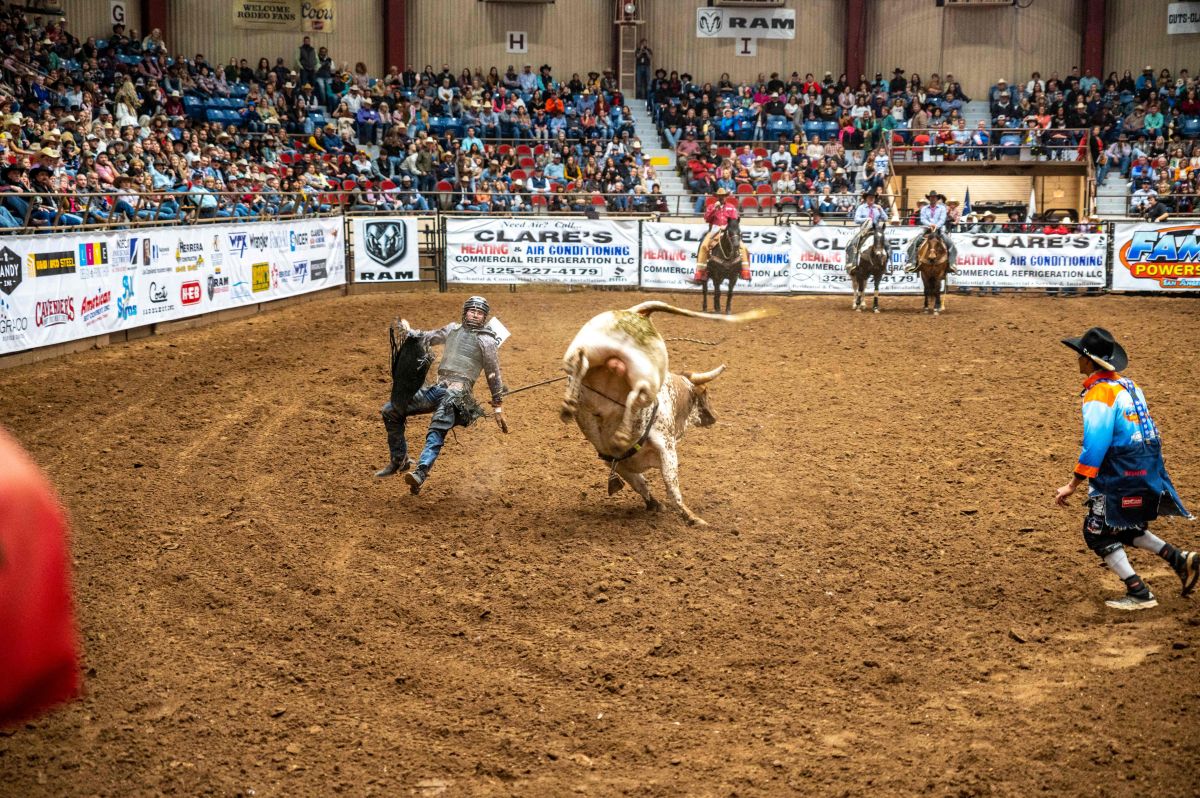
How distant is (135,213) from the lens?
54.0 ft

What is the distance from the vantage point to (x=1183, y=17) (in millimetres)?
35594

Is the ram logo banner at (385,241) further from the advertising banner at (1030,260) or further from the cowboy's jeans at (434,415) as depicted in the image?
the cowboy's jeans at (434,415)

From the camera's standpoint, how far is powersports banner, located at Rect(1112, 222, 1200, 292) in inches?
898

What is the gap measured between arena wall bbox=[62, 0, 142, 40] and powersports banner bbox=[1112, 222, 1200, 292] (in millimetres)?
26187

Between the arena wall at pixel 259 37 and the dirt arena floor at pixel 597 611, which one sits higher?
the arena wall at pixel 259 37

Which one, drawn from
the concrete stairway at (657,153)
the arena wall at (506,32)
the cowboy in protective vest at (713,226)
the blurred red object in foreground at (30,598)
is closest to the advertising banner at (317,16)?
the arena wall at (506,32)

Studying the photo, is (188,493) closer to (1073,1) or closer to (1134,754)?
(1134,754)

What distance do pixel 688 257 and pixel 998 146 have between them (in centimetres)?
1179

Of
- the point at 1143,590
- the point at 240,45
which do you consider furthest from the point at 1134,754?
the point at 240,45

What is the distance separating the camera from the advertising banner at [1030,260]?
918 inches

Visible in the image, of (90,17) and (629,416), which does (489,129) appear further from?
(629,416)

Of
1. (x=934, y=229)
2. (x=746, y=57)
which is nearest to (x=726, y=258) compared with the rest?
(x=934, y=229)

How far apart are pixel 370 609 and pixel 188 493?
303cm

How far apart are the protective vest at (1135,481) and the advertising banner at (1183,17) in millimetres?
35254
